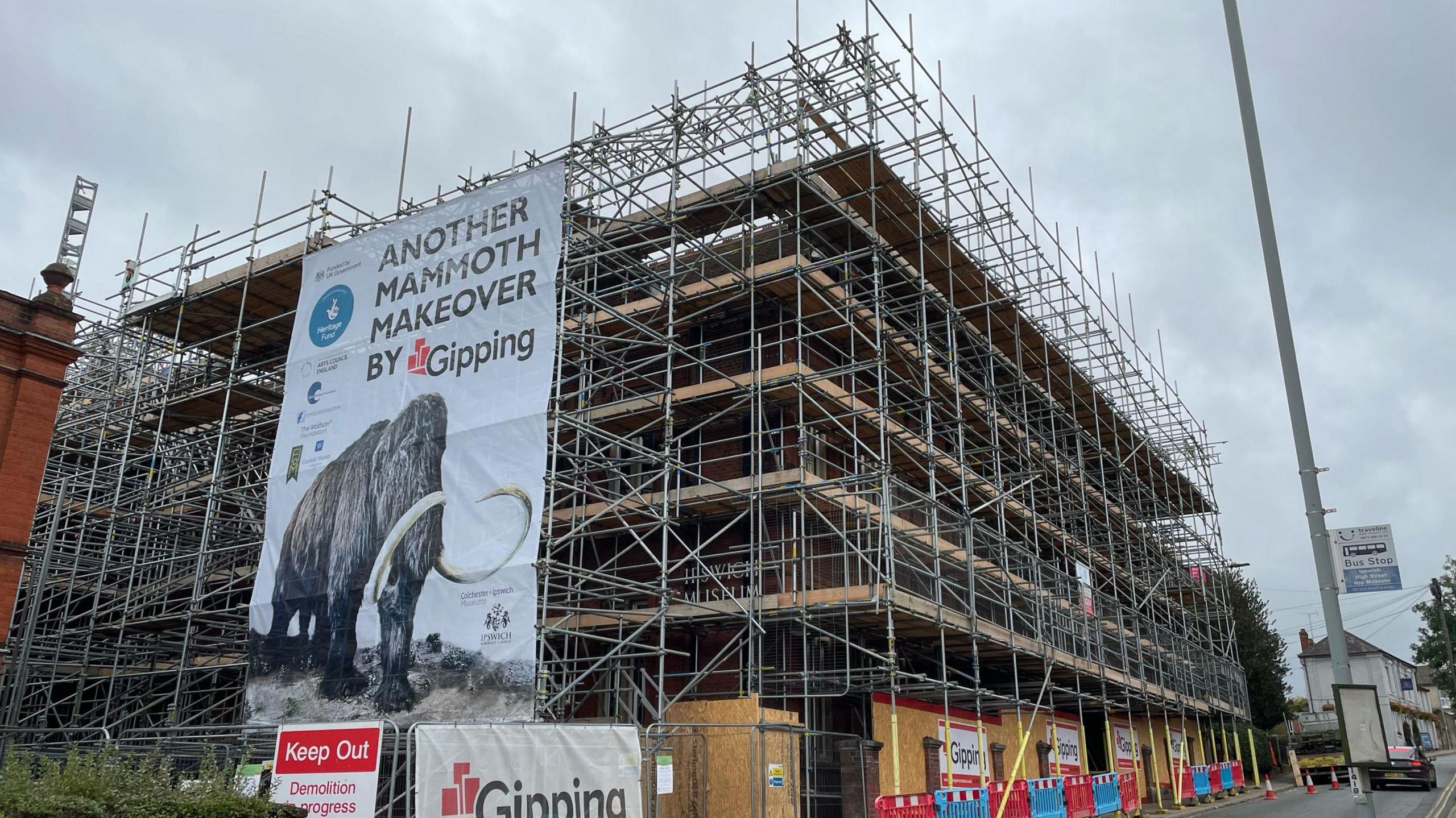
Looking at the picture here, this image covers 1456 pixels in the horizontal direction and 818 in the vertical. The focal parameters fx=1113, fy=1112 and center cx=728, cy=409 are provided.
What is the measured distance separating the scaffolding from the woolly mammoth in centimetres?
204

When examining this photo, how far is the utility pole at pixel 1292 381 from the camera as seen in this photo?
9.23m

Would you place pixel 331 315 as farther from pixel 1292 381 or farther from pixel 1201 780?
pixel 1201 780

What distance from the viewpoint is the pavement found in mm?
25062

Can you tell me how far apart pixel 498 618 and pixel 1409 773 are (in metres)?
30.6

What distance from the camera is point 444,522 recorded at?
17781 mm

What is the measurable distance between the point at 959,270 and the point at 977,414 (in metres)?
3.30

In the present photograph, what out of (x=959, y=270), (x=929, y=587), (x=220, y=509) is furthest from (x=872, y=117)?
(x=220, y=509)

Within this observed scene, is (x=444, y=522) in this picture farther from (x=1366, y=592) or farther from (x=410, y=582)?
(x=1366, y=592)

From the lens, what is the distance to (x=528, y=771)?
1247 cm

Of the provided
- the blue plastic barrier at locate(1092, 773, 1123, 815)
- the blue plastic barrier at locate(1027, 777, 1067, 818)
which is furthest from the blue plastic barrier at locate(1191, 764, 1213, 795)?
the blue plastic barrier at locate(1027, 777, 1067, 818)

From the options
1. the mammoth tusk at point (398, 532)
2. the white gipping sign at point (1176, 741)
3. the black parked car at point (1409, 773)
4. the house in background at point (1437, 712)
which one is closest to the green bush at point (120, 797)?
the mammoth tusk at point (398, 532)

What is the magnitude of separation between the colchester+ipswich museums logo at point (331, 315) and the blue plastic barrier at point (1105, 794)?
1801cm

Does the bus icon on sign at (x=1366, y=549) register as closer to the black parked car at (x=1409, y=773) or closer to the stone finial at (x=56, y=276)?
the stone finial at (x=56, y=276)

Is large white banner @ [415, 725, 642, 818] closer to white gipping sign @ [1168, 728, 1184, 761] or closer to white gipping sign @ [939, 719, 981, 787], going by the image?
white gipping sign @ [939, 719, 981, 787]
